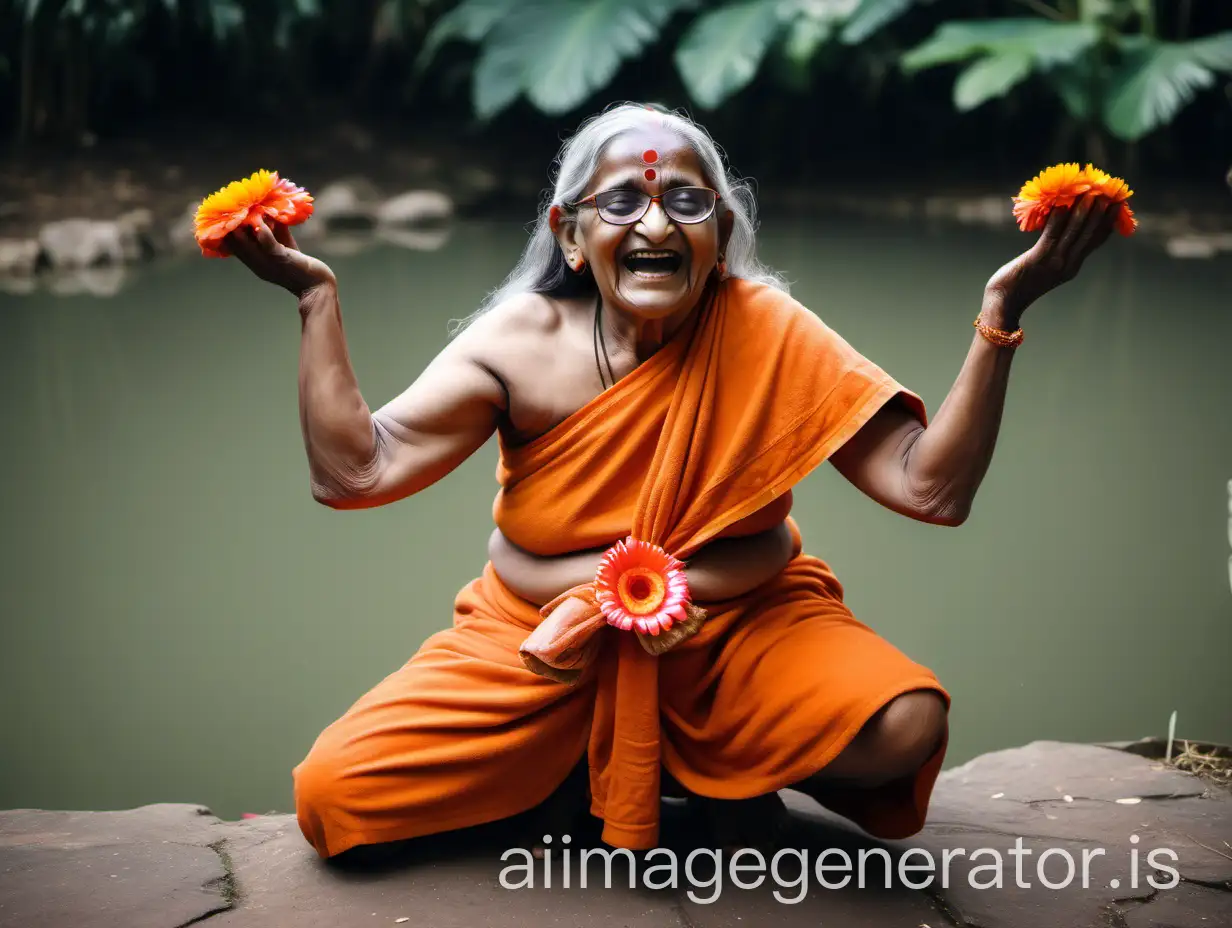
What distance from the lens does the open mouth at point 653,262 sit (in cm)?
188

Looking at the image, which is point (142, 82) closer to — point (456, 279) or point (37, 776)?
point (456, 279)

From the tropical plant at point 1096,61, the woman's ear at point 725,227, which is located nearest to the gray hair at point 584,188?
the woman's ear at point 725,227

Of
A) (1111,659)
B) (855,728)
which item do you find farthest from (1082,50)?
(855,728)

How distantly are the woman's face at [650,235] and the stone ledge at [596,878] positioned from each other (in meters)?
0.81

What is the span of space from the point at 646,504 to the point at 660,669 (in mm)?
240

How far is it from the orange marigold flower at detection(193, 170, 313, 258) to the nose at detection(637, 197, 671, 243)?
0.44 m

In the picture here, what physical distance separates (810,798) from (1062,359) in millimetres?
3738

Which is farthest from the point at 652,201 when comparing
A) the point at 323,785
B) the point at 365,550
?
the point at 365,550

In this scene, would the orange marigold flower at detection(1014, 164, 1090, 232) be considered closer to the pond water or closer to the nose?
the nose

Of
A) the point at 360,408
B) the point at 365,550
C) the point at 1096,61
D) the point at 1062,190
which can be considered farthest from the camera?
the point at 1096,61

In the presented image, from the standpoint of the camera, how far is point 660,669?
6.31 feet

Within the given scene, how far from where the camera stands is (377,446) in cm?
185

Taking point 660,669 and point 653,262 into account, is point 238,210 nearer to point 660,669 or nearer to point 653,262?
point 653,262

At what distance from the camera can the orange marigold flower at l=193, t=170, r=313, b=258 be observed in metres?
1.70
